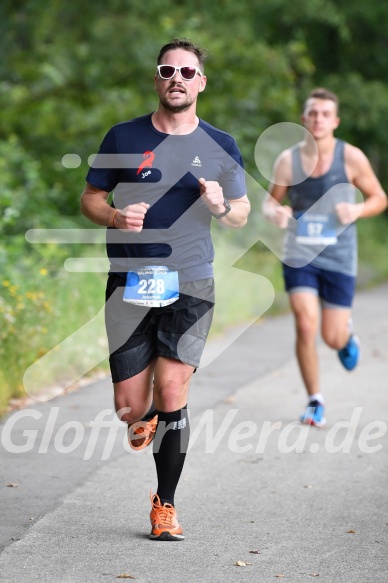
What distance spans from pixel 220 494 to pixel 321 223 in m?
2.86

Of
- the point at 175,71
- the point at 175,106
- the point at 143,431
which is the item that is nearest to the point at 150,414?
the point at 143,431

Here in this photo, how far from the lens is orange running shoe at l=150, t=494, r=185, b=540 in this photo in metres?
5.50

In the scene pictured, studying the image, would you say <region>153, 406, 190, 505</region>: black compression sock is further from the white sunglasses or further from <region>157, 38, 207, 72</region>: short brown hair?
<region>157, 38, 207, 72</region>: short brown hair

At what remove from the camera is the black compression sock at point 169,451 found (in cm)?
566

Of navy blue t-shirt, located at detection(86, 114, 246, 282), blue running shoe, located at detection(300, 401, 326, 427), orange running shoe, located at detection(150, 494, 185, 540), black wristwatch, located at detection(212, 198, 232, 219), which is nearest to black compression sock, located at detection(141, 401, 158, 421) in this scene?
orange running shoe, located at detection(150, 494, 185, 540)

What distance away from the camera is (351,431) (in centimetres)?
841

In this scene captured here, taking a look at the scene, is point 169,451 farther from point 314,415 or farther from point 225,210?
point 314,415

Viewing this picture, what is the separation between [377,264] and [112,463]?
23285 millimetres

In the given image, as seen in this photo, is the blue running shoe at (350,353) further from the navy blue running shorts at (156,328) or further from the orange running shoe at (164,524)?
the orange running shoe at (164,524)

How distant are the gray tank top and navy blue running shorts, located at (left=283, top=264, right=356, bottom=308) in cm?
4

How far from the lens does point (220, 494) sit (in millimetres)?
6512

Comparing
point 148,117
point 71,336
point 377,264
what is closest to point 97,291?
point 71,336

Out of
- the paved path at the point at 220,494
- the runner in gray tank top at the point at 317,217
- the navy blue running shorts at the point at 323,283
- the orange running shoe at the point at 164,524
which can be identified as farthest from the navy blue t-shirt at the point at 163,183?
the navy blue running shorts at the point at 323,283

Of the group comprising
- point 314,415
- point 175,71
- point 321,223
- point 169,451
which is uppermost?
point 321,223
